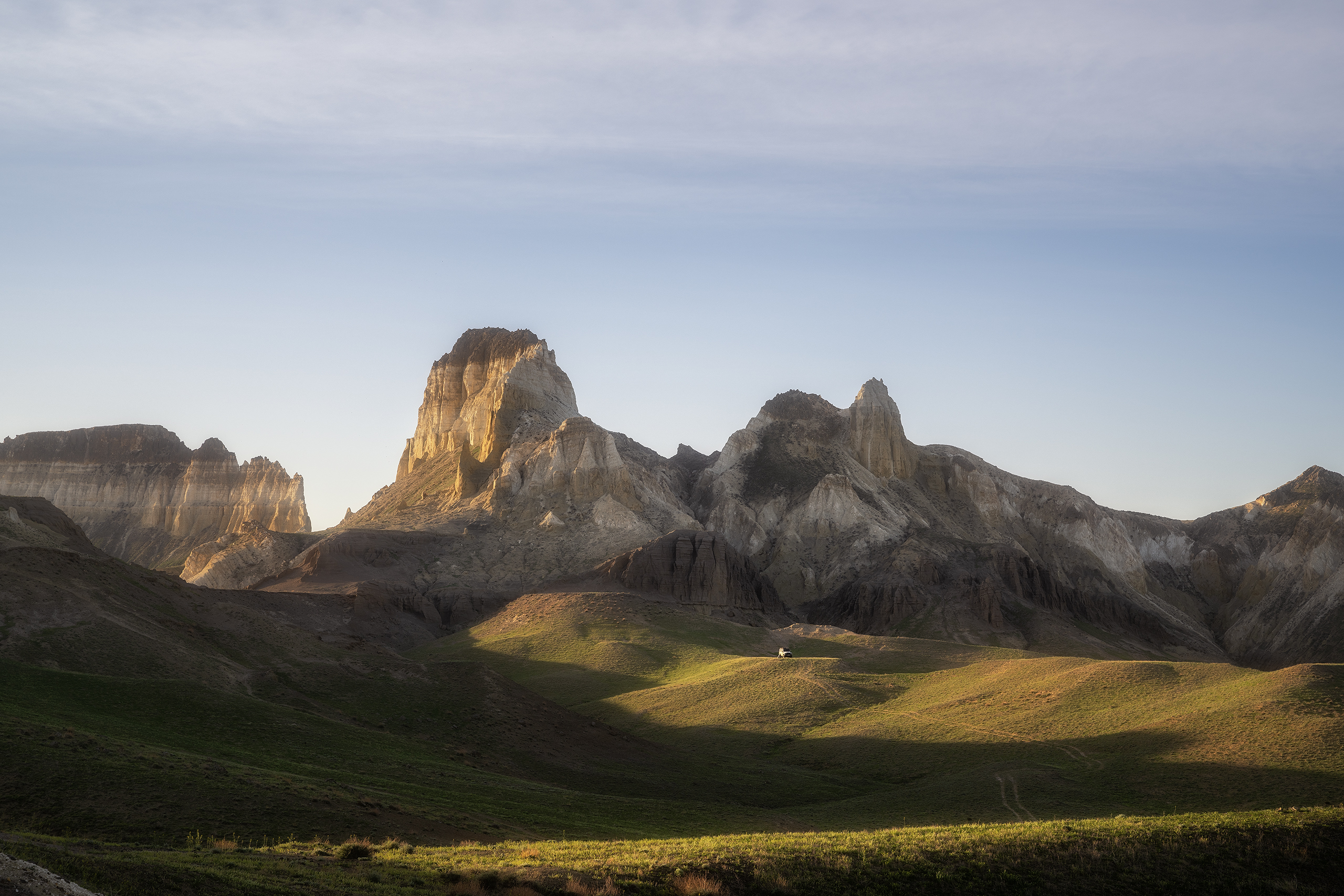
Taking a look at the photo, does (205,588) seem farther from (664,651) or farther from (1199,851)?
(1199,851)

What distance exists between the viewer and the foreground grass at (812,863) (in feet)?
80.6

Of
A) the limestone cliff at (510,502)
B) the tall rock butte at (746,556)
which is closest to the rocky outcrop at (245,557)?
the tall rock butte at (746,556)

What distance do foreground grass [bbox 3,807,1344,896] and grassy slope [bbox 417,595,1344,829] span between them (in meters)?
16.5

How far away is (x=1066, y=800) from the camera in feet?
179

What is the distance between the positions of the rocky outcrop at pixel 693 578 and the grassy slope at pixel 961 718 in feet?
70.5

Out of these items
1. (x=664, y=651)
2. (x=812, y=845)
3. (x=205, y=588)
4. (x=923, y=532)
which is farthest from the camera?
(x=923, y=532)

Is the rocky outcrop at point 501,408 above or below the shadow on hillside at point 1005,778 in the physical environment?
above

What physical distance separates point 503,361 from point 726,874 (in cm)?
17424

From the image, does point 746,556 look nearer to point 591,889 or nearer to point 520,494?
point 520,494

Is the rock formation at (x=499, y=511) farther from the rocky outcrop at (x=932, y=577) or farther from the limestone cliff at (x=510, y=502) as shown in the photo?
the rocky outcrop at (x=932, y=577)

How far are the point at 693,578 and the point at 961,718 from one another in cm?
7503

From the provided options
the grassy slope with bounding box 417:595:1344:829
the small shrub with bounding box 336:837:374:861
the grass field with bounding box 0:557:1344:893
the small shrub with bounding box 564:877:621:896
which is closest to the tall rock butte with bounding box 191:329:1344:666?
the grassy slope with bounding box 417:595:1344:829

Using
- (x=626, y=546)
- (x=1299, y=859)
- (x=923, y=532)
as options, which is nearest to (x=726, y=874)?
(x=1299, y=859)

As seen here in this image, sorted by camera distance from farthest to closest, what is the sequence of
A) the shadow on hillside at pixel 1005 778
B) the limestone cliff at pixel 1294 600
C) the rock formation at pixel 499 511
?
1. the limestone cliff at pixel 1294 600
2. the rock formation at pixel 499 511
3. the shadow on hillside at pixel 1005 778
